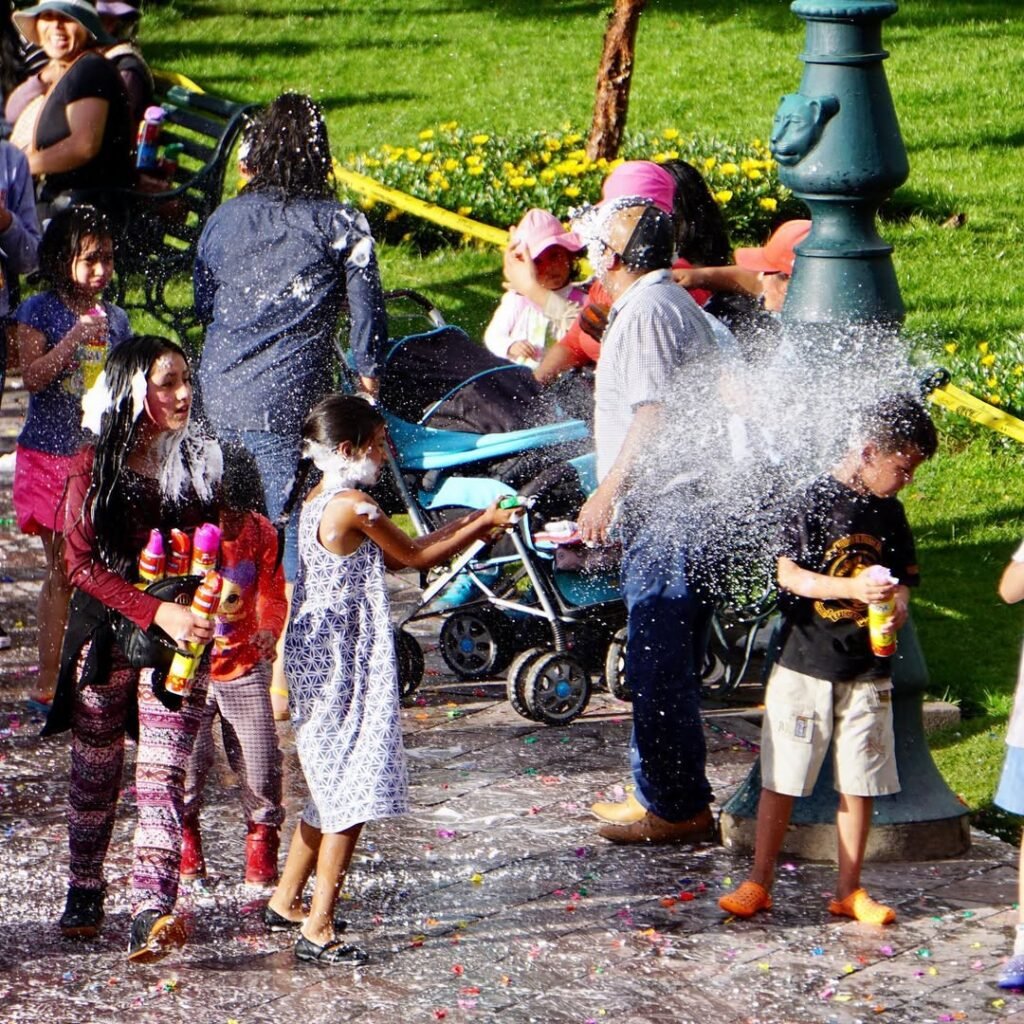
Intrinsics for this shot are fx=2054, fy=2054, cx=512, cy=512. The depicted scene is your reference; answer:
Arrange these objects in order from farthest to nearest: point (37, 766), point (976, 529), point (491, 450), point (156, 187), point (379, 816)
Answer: point (156, 187) → point (976, 529) → point (491, 450) → point (37, 766) → point (379, 816)

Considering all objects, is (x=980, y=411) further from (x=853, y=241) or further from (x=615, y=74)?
(x=615, y=74)

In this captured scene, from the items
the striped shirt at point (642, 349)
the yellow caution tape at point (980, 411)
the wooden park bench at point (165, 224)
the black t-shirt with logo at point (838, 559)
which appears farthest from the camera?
the wooden park bench at point (165, 224)

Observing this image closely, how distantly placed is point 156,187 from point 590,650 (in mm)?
4665

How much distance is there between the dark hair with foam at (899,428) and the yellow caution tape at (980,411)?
13.0 ft

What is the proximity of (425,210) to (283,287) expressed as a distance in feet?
20.5

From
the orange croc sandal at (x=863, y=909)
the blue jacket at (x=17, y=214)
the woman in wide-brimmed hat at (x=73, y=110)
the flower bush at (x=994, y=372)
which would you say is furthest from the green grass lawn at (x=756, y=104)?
the blue jacket at (x=17, y=214)

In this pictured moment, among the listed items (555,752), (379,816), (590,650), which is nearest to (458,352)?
(590,650)

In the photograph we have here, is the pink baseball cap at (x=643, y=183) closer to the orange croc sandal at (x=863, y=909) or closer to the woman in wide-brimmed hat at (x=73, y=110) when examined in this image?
the orange croc sandal at (x=863, y=909)

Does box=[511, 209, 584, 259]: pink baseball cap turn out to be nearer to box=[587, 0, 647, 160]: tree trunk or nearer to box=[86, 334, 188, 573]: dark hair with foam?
box=[86, 334, 188, 573]: dark hair with foam

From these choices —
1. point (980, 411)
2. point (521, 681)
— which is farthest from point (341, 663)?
point (980, 411)

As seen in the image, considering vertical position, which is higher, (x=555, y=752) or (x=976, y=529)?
(x=976, y=529)

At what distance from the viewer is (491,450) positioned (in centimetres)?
688

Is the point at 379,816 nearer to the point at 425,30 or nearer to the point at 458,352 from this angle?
the point at 458,352

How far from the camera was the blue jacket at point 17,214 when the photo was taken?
25.5ft
